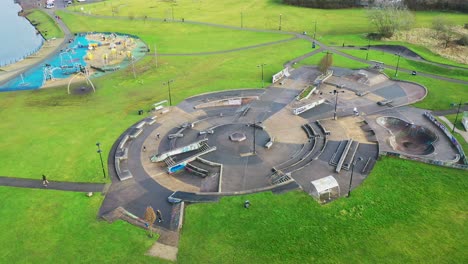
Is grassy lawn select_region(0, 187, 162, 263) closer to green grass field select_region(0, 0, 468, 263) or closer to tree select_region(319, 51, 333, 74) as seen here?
green grass field select_region(0, 0, 468, 263)

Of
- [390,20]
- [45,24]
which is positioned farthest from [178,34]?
[390,20]

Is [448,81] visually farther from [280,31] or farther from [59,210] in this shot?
[59,210]

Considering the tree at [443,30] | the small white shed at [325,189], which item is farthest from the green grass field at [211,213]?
the tree at [443,30]

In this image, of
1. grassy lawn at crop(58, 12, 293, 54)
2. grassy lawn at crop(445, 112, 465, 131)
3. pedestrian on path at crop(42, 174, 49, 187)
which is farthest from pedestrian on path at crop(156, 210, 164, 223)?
grassy lawn at crop(58, 12, 293, 54)

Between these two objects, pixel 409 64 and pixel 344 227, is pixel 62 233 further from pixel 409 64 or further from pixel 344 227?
pixel 409 64

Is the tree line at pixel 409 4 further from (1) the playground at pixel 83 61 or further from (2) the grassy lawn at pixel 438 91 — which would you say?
(1) the playground at pixel 83 61

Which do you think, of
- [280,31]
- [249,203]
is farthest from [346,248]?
[280,31]
